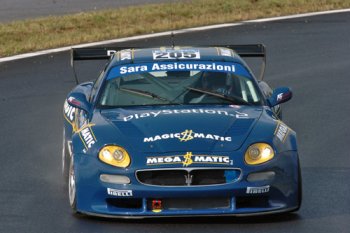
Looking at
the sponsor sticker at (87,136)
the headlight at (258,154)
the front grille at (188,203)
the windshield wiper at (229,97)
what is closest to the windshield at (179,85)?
the windshield wiper at (229,97)

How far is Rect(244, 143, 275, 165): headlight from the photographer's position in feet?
30.3

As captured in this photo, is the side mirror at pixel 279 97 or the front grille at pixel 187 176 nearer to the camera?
the front grille at pixel 187 176

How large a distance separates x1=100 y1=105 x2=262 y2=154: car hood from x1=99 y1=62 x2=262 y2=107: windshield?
0.83 feet

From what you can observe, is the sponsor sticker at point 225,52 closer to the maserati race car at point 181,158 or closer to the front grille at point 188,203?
the maserati race car at point 181,158

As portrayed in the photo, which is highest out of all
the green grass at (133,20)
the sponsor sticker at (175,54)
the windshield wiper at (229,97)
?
the sponsor sticker at (175,54)

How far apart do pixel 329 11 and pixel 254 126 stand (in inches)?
677

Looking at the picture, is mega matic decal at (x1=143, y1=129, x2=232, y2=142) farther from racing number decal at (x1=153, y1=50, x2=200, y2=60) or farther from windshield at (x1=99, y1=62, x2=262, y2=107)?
racing number decal at (x1=153, y1=50, x2=200, y2=60)

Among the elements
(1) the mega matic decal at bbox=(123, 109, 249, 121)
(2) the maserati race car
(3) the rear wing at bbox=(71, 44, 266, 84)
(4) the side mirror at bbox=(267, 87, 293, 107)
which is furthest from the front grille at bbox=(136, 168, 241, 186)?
(3) the rear wing at bbox=(71, 44, 266, 84)

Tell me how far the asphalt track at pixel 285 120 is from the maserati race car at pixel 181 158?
0.17 metres

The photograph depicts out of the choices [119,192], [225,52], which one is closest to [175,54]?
[225,52]

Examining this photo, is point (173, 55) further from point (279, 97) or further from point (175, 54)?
point (279, 97)

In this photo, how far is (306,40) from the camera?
22109 mm

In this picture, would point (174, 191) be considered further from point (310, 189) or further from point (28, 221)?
point (310, 189)

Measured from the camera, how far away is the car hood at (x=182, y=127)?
30.5ft
